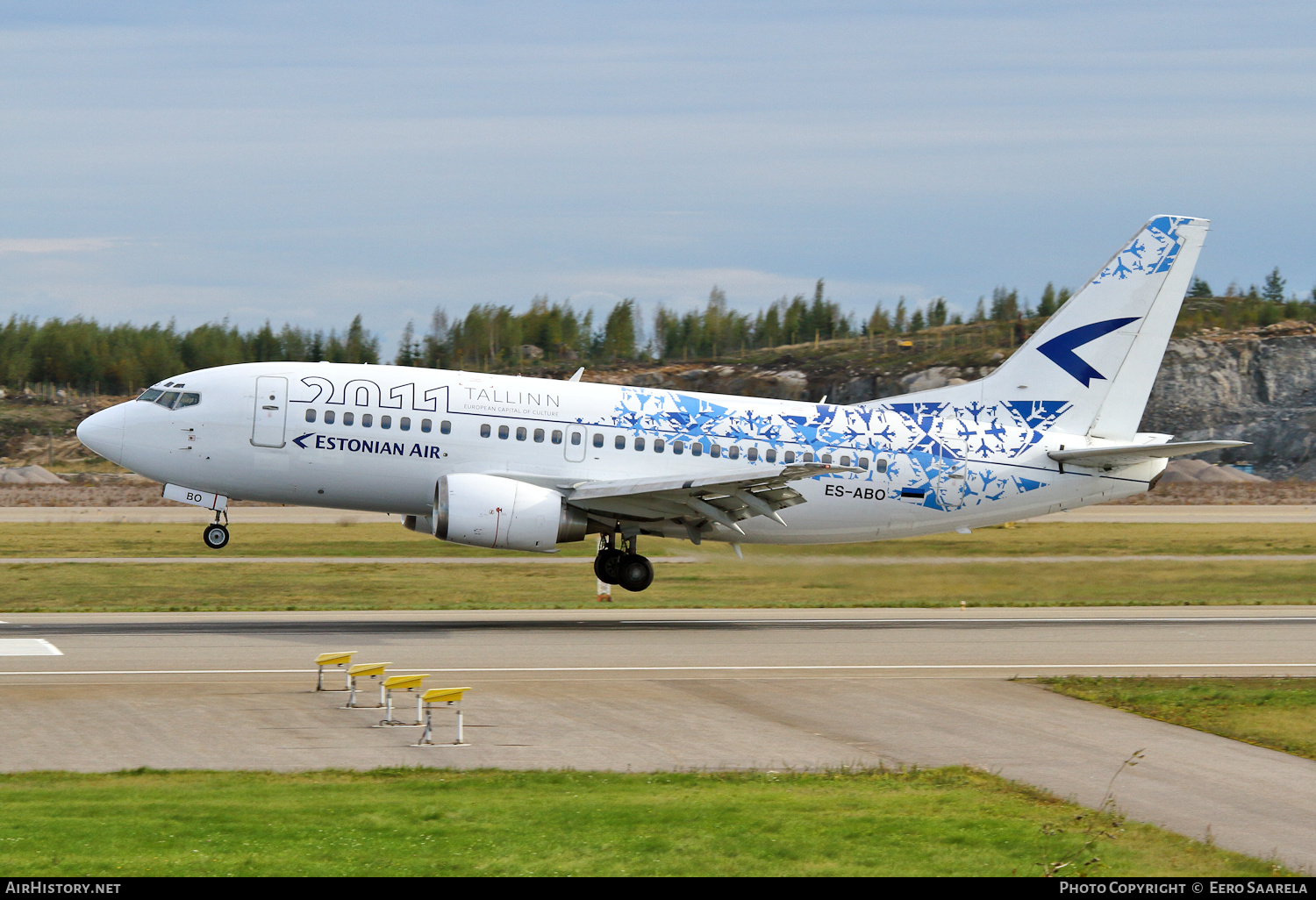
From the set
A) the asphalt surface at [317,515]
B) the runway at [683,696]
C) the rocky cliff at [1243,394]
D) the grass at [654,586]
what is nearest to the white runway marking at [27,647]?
the runway at [683,696]

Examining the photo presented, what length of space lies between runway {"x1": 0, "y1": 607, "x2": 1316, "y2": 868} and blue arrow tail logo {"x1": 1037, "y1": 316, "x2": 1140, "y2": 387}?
20.1 ft

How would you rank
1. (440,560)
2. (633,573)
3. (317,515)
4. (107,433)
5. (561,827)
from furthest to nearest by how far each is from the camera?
(317,515), (440,560), (633,573), (107,433), (561,827)

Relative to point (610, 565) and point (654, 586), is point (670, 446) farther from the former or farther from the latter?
point (654, 586)

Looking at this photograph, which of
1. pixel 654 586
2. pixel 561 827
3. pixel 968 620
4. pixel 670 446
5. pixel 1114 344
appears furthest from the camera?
pixel 654 586

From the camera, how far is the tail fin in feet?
111

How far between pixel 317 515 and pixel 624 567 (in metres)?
36.4

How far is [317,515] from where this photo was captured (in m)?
64.9

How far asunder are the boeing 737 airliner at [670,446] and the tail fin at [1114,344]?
46 millimetres

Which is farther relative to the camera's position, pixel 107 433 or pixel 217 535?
pixel 107 433

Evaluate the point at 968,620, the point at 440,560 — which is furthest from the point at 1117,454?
the point at 440,560

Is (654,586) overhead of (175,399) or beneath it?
beneath

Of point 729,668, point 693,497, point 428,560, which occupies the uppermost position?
point 693,497

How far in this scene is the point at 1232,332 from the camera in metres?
118
